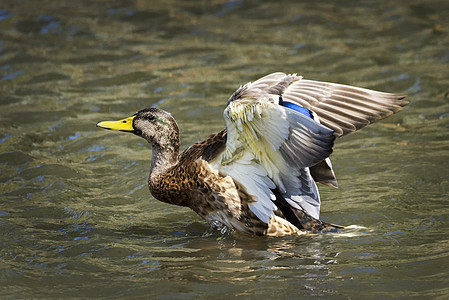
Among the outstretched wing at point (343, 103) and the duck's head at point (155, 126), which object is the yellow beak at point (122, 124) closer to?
the duck's head at point (155, 126)

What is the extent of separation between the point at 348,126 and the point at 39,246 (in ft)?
8.70

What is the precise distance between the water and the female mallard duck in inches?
9.4

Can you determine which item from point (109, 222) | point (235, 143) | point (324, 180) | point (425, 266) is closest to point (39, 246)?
point (109, 222)

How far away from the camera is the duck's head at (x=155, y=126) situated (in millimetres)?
6527

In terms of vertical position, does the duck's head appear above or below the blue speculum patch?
below

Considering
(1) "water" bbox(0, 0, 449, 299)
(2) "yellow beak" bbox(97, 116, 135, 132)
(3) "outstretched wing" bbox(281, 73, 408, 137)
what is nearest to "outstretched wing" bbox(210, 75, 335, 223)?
(3) "outstretched wing" bbox(281, 73, 408, 137)

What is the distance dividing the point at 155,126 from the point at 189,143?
171 centimetres

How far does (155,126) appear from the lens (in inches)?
258

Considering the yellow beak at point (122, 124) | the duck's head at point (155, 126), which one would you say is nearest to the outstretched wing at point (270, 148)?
the duck's head at point (155, 126)

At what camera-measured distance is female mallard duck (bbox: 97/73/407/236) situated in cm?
545

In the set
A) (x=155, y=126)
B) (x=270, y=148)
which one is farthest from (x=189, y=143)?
(x=270, y=148)

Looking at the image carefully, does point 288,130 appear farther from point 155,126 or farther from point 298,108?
point 155,126

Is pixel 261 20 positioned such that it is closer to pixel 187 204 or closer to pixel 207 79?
pixel 207 79

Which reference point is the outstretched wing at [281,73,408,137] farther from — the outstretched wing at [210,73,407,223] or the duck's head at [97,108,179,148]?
the duck's head at [97,108,179,148]
